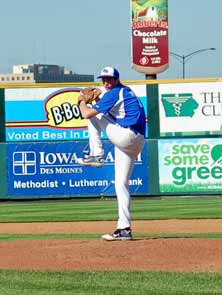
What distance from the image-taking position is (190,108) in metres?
27.5

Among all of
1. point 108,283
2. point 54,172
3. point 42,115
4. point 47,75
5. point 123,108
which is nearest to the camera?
point 108,283

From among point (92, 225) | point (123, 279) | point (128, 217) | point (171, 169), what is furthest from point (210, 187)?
point (123, 279)

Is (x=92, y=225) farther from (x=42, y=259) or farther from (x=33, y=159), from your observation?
(x=33, y=159)

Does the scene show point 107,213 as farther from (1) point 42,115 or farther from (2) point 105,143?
(1) point 42,115

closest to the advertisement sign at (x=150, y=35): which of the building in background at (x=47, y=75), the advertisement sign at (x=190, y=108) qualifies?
the advertisement sign at (x=190, y=108)

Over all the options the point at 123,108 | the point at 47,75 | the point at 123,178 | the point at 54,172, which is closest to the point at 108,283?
the point at 123,178

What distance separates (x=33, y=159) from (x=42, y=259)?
1805cm

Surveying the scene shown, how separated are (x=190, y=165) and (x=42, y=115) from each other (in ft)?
16.9

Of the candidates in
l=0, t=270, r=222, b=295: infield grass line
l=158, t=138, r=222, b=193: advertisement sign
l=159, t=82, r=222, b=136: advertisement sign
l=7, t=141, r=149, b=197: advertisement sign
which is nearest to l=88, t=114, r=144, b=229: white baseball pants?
l=0, t=270, r=222, b=295: infield grass line

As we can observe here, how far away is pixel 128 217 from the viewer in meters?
10.5

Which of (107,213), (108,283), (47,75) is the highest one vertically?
(47,75)

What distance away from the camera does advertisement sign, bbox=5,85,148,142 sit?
91.2 ft

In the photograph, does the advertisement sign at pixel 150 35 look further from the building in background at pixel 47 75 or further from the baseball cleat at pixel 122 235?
the building in background at pixel 47 75

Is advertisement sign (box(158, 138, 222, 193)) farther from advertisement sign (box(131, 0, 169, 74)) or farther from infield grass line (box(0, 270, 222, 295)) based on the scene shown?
infield grass line (box(0, 270, 222, 295))
